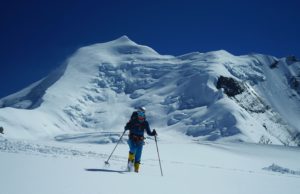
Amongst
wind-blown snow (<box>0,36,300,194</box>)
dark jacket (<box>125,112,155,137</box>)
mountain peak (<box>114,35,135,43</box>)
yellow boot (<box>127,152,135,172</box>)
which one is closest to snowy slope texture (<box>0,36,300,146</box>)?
mountain peak (<box>114,35,135,43</box>)

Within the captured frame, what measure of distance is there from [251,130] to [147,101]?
39911mm

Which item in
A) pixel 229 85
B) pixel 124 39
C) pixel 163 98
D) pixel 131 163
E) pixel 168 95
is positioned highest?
pixel 124 39

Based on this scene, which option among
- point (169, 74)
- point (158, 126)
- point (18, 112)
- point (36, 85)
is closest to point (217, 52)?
point (169, 74)

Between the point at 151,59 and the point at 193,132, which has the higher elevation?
the point at 151,59

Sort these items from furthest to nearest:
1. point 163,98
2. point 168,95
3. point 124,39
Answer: point 124,39 → point 168,95 → point 163,98

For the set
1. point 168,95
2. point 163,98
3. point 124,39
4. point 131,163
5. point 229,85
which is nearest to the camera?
point 131,163

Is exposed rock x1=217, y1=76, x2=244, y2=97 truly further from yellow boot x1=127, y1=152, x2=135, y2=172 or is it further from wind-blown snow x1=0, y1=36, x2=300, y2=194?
yellow boot x1=127, y1=152, x2=135, y2=172

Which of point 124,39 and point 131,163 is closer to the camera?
point 131,163

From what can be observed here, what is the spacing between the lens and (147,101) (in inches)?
5846

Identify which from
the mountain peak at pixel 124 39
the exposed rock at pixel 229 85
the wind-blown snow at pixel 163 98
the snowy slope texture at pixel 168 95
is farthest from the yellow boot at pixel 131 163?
the mountain peak at pixel 124 39

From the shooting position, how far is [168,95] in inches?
5861

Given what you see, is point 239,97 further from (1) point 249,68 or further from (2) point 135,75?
(2) point 135,75

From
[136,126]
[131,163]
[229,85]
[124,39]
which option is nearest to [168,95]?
[229,85]

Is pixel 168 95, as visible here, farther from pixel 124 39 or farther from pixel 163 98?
pixel 124 39
